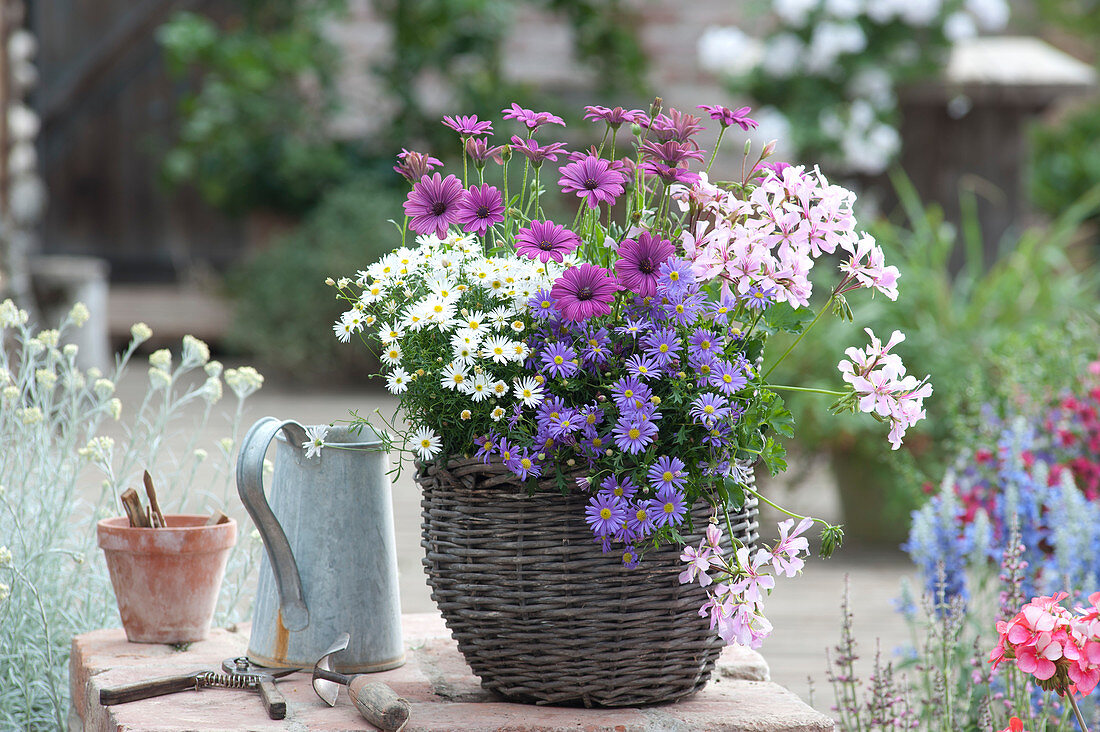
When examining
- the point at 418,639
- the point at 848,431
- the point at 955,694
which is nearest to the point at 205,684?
the point at 418,639

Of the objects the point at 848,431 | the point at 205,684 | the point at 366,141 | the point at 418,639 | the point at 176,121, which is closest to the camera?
the point at 205,684

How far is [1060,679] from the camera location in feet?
4.62

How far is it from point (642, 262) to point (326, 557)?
0.57 metres

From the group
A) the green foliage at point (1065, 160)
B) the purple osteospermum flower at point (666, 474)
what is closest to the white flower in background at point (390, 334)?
the purple osteospermum flower at point (666, 474)

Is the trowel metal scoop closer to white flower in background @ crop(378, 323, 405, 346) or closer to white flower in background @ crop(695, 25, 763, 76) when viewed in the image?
white flower in background @ crop(378, 323, 405, 346)

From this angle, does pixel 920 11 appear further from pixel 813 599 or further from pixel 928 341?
pixel 813 599

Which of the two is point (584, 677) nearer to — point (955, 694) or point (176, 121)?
point (955, 694)

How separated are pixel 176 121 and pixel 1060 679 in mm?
9185

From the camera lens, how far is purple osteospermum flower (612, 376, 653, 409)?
1.31m

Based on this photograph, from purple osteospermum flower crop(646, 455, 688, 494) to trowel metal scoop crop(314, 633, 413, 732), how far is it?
1.25 feet

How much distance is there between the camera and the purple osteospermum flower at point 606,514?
1314mm

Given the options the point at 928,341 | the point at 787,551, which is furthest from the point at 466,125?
the point at 928,341

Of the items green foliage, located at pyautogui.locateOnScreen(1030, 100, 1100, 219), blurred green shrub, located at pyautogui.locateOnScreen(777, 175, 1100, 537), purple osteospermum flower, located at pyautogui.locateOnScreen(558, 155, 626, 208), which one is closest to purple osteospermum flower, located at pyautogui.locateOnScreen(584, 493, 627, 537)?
purple osteospermum flower, located at pyautogui.locateOnScreen(558, 155, 626, 208)

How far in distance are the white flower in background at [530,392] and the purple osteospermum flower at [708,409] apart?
17cm
